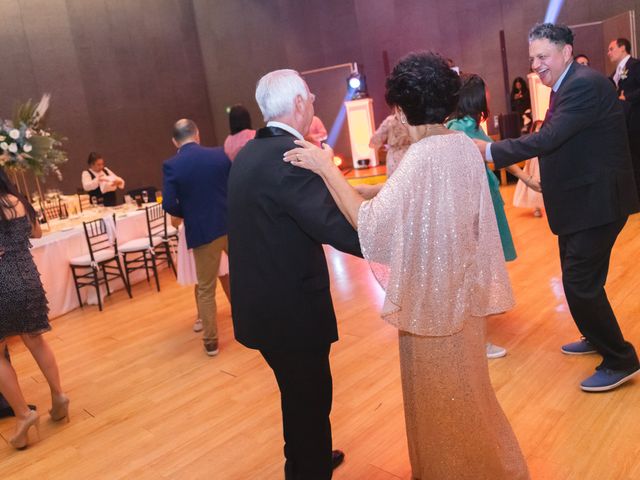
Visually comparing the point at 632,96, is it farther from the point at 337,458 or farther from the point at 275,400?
the point at 337,458

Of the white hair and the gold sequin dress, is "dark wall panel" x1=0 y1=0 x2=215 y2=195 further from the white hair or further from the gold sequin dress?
the gold sequin dress

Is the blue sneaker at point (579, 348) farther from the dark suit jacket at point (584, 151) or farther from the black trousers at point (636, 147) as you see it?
the black trousers at point (636, 147)

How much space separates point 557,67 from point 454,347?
1.58 m

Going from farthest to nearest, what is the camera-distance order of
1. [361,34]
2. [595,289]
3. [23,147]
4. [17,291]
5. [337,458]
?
[361,34] → [23,147] → [17,291] → [595,289] → [337,458]

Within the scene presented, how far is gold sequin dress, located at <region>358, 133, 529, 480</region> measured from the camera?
1.77 m

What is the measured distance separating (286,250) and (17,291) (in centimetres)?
209

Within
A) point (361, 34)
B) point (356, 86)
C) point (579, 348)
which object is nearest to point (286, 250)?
point (579, 348)

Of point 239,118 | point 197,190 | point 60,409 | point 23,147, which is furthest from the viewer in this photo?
point 23,147

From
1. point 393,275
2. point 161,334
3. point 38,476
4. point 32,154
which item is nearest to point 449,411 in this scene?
point 393,275

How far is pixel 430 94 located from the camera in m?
1.78

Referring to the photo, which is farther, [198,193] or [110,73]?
[110,73]

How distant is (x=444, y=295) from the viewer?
1835mm

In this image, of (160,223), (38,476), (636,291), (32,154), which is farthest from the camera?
(160,223)

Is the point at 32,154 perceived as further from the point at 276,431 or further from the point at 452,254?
the point at 452,254
